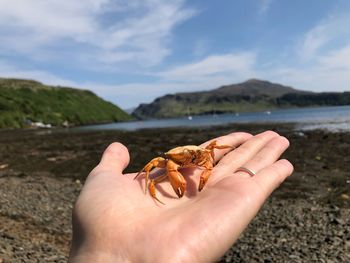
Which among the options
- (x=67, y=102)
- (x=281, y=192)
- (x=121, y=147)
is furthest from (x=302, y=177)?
(x=67, y=102)

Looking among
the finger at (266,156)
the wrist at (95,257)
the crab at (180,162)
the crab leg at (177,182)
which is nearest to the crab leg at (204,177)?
the crab at (180,162)

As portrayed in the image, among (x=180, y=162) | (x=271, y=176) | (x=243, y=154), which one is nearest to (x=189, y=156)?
(x=180, y=162)

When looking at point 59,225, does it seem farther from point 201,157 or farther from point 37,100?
point 37,100

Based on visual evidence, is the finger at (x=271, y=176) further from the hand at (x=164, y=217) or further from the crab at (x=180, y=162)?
the crab at (x=180, y=162)

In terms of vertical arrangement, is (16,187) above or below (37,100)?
below

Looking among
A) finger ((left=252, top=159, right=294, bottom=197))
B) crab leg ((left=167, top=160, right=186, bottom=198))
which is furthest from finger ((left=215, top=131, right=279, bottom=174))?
finger ((left=252, top=159, right=294, bottom=197))

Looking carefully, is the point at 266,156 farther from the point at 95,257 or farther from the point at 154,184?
the point at 95,257

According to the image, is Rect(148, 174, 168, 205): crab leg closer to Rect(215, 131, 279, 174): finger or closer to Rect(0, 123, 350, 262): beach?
Rect(215, 131, 279, 174): finger

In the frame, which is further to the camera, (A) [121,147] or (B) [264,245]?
(B) [264,245]
